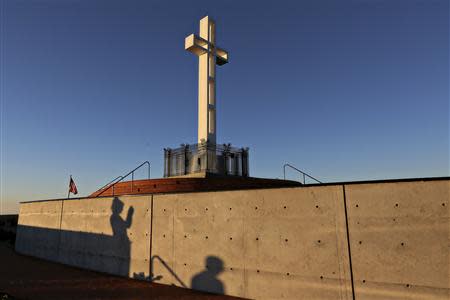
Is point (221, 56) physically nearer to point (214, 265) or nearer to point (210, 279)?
point (214, 265)

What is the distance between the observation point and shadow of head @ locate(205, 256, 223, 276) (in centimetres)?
955

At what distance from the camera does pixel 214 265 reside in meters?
9.66

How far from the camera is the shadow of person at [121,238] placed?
12.3 m

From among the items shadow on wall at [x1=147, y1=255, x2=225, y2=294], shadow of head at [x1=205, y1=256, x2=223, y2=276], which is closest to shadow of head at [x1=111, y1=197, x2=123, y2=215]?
shadow on wall at [x1=147, y1=255, x2=225, y2=294]

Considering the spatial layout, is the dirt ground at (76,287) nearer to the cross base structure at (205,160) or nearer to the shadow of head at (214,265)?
the shadow of head at (214,265)

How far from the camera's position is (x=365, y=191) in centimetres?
757

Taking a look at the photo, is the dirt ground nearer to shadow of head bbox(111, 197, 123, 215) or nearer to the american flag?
shadow of head bbox(111, 197, 123, 215)

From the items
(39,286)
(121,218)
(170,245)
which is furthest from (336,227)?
(39,286)

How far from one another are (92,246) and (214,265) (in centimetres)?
689

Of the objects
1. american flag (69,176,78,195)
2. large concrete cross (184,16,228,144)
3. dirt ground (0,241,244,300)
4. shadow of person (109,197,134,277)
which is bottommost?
dirt ground (0,241,244,300)

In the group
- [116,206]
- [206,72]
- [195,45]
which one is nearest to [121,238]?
[116,206]

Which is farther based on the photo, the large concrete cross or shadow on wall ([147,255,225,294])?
the large concrete cross

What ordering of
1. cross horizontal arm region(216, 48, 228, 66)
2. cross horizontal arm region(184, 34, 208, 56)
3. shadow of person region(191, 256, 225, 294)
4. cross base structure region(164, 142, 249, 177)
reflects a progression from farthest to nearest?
1. cross horizontal arm region(216, 48, 228, 66)
2. cross horizontal arm region(184, 34, 208, 56)
3. cross base structure region(164, 142, 249, 177)
4. shadow of person region(191, 256, 225, 294)

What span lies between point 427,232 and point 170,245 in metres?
7.36
